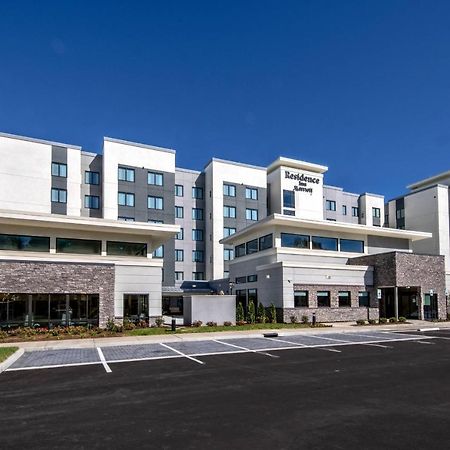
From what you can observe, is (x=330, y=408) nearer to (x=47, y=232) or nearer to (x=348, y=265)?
(x=47, y=232)

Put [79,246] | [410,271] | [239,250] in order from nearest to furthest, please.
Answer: [79,246]
[410,271]
[239,250]

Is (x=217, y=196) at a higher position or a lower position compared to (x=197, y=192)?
lower

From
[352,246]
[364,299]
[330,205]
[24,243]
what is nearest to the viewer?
[24,243]

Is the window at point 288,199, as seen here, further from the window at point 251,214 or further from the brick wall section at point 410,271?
the brick wall section at point 410,271

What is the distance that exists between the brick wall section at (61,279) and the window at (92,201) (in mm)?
28866

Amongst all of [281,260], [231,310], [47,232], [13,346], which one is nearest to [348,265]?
[281,260]

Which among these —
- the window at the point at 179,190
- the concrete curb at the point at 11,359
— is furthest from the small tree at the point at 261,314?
the window at the point at 179,190

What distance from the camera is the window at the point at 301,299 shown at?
108ft

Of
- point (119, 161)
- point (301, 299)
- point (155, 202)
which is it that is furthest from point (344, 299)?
point (119, 161)

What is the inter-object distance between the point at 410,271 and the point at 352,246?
18.3 feet

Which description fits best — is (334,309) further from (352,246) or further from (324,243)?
(352,246)

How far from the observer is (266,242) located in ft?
123

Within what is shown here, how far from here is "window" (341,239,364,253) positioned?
38406mm

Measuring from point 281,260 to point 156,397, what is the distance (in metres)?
25.8
